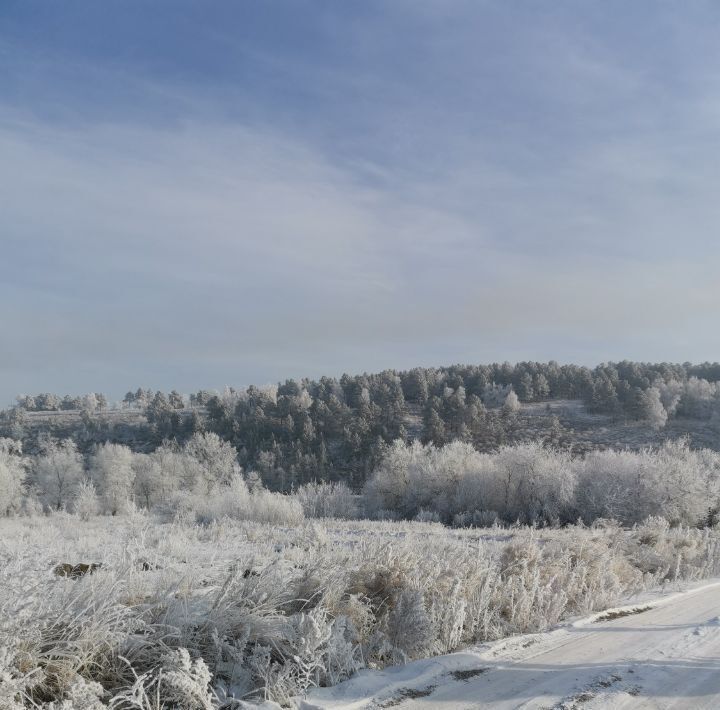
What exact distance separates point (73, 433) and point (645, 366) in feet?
373

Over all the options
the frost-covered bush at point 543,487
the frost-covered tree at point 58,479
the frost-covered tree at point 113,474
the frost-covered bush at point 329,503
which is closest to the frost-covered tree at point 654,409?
the frost-covered bush at point 543,487

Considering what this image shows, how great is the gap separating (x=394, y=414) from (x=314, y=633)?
95.1m

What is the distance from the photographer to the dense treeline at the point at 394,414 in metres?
82.3

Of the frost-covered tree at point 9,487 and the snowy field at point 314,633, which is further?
the frost-covered tree at point 9,487

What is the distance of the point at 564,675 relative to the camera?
411cm

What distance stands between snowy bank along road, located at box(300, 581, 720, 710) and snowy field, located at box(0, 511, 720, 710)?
2cm

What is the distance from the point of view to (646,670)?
13.9 feet

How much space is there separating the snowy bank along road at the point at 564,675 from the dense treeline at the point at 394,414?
63.5m

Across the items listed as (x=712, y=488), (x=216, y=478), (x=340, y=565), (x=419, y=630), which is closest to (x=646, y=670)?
(x=419, y=630)

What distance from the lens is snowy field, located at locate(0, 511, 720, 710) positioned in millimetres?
3373

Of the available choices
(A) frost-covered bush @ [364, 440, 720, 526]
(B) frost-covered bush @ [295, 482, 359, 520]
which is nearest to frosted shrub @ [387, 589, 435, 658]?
(A) frost-covered bush @ [364, 440, 720, 526]

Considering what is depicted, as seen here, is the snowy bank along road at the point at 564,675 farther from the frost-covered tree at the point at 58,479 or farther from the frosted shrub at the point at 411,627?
the frost-covered tree at the point at 58,479

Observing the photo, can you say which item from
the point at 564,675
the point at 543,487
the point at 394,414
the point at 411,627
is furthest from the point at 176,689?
the point at 394,414

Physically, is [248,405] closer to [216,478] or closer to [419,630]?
[216,478]
